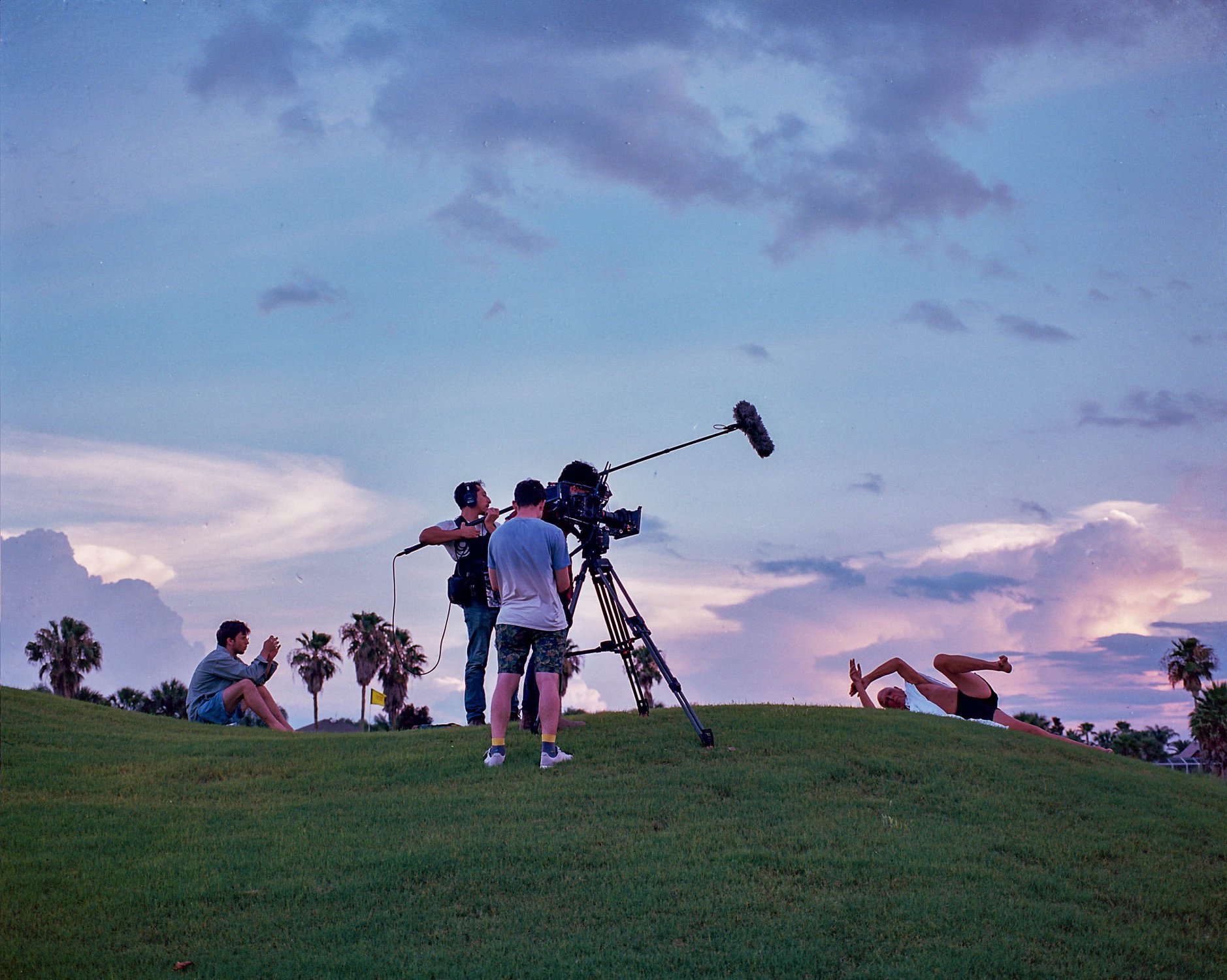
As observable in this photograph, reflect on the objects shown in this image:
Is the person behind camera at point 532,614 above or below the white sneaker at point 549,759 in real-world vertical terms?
above

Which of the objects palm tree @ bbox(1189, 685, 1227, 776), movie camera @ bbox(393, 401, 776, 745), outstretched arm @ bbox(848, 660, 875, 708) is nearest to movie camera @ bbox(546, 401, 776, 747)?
movie camera @ bbox(393, 401, 776, 745)

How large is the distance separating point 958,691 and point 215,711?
1072 cm

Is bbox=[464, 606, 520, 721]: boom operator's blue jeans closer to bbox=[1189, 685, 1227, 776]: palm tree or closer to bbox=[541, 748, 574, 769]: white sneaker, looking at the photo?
bbox=[541, 748, 574, 769]: white sneaker

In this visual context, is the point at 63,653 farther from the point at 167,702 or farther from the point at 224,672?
the point at 224,672

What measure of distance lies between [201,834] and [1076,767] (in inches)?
379

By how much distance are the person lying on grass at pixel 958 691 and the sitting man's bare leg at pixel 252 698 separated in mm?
8633

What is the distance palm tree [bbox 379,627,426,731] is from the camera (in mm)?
57781

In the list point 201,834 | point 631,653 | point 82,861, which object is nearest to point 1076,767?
point 631,653

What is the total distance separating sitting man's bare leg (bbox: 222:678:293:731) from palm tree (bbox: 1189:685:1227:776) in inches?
1835

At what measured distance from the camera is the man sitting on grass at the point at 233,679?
14.7 metres

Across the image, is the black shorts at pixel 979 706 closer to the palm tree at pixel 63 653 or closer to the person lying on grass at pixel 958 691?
the person lying on grass at pixel 958 691

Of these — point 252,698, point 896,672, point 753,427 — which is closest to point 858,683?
point 896,672

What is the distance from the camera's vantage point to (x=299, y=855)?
28.0ft

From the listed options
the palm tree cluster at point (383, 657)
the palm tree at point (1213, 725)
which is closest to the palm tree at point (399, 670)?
the palm tree cluster at point (383, 657)
